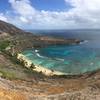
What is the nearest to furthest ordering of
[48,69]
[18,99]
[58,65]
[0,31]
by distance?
1. [18,99]
2. [48,69]
3. [58,65]
4. [0,31]

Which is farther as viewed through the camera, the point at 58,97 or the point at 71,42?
the point at 71,42

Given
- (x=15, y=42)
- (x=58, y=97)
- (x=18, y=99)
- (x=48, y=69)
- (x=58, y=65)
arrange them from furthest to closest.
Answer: (x=15, y=42) → (x=58, y=65) → (x=48, y=69) → (x=58, y=97) → (x=18, y=99)

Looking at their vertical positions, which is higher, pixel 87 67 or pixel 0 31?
pixel 0 31

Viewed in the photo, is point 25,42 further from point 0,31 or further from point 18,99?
point 18,99

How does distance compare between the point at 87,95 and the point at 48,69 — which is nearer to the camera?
A: the point at 87,95

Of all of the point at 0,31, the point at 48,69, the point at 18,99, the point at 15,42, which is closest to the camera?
the point at 18,99

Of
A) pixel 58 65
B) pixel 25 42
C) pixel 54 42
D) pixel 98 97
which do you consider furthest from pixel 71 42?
pixel 98 97

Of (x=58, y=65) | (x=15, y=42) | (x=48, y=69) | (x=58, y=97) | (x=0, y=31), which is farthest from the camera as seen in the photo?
(x=0, y=31)

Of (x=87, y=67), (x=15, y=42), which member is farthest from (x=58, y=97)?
(x=15, y=42)

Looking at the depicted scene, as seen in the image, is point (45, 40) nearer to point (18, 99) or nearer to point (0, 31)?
point (0, 31)
